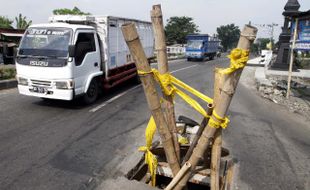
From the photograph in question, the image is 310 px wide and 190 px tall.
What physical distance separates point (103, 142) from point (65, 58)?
3.12 metres

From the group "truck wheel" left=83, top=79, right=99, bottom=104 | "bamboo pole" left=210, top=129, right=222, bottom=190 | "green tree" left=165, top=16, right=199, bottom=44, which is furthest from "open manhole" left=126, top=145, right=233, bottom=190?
"green tree" left=165, top=16, right=199, bottom=44

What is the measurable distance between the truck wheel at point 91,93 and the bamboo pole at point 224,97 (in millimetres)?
6466

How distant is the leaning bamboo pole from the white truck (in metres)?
5.61

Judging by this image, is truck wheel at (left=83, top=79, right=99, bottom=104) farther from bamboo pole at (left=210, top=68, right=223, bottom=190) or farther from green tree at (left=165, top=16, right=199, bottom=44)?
green tree at (left=165, top=16, right=199, bottom=44)

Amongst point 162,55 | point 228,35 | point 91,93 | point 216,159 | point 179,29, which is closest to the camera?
point 216,159

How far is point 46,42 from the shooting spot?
8.08 m

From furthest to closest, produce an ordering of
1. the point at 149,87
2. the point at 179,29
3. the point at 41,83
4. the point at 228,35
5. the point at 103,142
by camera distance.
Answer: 1. the point at 228,35
2. the point at 179,29
3. the point at 41,83
4. the point at 103,142
5. the point at 149,87

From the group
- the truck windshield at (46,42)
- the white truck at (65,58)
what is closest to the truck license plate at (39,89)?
the white truck at (65,58)

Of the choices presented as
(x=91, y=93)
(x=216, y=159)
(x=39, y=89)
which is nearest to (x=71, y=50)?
(x=39, y=89)

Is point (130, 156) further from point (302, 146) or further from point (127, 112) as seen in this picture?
point (302, 146)

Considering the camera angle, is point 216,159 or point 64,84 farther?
point 64,84

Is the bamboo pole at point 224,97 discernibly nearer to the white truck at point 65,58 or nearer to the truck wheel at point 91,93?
the white truck at point 65,58

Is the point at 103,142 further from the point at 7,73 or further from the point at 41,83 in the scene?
the point at 7,73

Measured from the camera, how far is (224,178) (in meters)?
3.15
